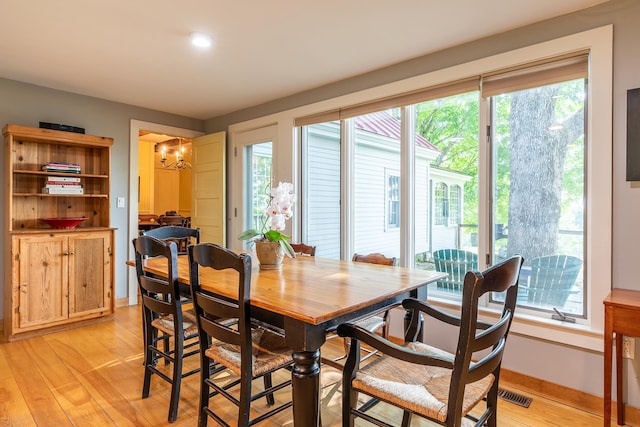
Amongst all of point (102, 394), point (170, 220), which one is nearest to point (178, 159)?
point (170, 220)

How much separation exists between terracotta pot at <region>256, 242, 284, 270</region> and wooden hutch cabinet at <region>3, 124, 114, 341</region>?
7.63 feet

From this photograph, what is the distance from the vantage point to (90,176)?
3580 mm

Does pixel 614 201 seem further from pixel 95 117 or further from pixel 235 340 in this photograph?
pixel 95 117

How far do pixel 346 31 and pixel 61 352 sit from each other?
3337 millimetres

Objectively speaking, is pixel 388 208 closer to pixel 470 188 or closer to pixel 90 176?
pixel 470 188

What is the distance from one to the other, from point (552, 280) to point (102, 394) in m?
2.99

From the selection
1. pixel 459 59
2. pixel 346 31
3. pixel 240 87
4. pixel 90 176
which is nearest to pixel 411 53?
pixel 459 59

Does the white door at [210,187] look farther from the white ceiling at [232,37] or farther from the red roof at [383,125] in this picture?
the red roof at [383,125]

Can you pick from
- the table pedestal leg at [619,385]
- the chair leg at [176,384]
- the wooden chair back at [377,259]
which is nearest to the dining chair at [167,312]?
the chair leg at [176,384]

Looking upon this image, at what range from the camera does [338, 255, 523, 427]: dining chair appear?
1128 millimetres

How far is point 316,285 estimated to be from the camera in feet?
5.76

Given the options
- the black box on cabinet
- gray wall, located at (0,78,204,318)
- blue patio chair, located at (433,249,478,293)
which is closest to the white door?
gray wall, located at (0,78,204,318)

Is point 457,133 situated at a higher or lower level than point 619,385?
higher

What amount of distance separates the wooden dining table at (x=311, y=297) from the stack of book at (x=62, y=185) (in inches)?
79.1
